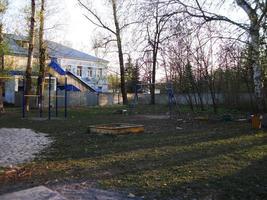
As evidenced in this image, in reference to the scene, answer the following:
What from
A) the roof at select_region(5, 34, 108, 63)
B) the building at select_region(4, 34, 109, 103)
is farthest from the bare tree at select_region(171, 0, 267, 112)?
the roof at select_region(5, 34, 108, 63)

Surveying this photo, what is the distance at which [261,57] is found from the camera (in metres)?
8.94

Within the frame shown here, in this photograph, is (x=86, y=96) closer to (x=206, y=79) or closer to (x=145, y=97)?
(x=145, y=97)

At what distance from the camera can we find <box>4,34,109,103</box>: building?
30547mm

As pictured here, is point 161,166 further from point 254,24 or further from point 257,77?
point 257,77

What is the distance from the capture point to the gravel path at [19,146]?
7363 millimetres

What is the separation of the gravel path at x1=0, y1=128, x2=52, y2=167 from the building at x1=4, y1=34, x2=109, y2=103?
41.1 feet

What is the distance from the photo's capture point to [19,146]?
360 inches

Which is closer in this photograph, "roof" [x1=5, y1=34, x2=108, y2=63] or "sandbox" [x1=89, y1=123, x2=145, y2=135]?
"sandbox" [x1=89, y1=123, x2=145, y2=135]

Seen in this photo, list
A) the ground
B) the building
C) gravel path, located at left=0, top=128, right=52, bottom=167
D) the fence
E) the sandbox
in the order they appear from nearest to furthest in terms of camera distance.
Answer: the ground < gravel path, located at left=0, top=128, right=52, bottom=167 < the sandbox < the fence < the building

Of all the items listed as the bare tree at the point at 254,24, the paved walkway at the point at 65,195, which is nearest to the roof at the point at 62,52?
the bare tree at the point at 254,24

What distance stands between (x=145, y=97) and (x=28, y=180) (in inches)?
1466

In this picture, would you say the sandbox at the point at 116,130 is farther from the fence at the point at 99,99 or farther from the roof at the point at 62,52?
the roof at the point at 62,52

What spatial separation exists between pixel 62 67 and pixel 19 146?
37607 millimetres

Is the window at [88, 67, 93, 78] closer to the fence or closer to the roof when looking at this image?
the roof
